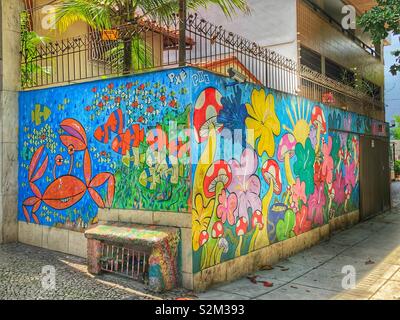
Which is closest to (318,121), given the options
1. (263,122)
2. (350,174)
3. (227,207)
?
(350,174)

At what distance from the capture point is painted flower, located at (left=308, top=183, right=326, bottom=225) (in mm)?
8531

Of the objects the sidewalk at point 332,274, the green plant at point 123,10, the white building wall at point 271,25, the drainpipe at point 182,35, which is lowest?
the sidewalk at point 332,274

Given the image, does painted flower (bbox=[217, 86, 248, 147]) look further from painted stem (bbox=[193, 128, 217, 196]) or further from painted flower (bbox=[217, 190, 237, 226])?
painted flower (bbox=[217, 190, 237, 226])

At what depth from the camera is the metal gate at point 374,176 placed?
11875mm

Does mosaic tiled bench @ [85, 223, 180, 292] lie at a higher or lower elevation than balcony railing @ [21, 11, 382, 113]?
lower

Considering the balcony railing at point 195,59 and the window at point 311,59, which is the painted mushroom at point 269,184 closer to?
the balcony railing at point 195,59

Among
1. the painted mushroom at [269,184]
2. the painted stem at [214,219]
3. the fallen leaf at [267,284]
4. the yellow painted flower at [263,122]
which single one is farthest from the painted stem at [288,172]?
the fallen leaf at [267,284]

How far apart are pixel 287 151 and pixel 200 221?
2.94 metres

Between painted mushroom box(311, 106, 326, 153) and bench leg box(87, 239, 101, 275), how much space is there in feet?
17.3

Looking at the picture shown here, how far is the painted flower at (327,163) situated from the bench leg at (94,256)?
546 cm

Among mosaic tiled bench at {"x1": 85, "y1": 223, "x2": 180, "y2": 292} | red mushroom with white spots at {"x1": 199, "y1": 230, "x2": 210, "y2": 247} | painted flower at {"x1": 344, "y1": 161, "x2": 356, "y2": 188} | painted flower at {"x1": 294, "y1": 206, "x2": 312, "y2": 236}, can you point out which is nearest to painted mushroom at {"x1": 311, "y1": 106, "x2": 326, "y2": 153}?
painted flower at {"x1": 294, "y1": 206, "x2": 312, "y2": 236}

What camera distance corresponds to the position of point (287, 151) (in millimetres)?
7652

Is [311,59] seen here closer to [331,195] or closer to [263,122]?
[331,195]

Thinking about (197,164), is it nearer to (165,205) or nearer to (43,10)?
(165,205)
